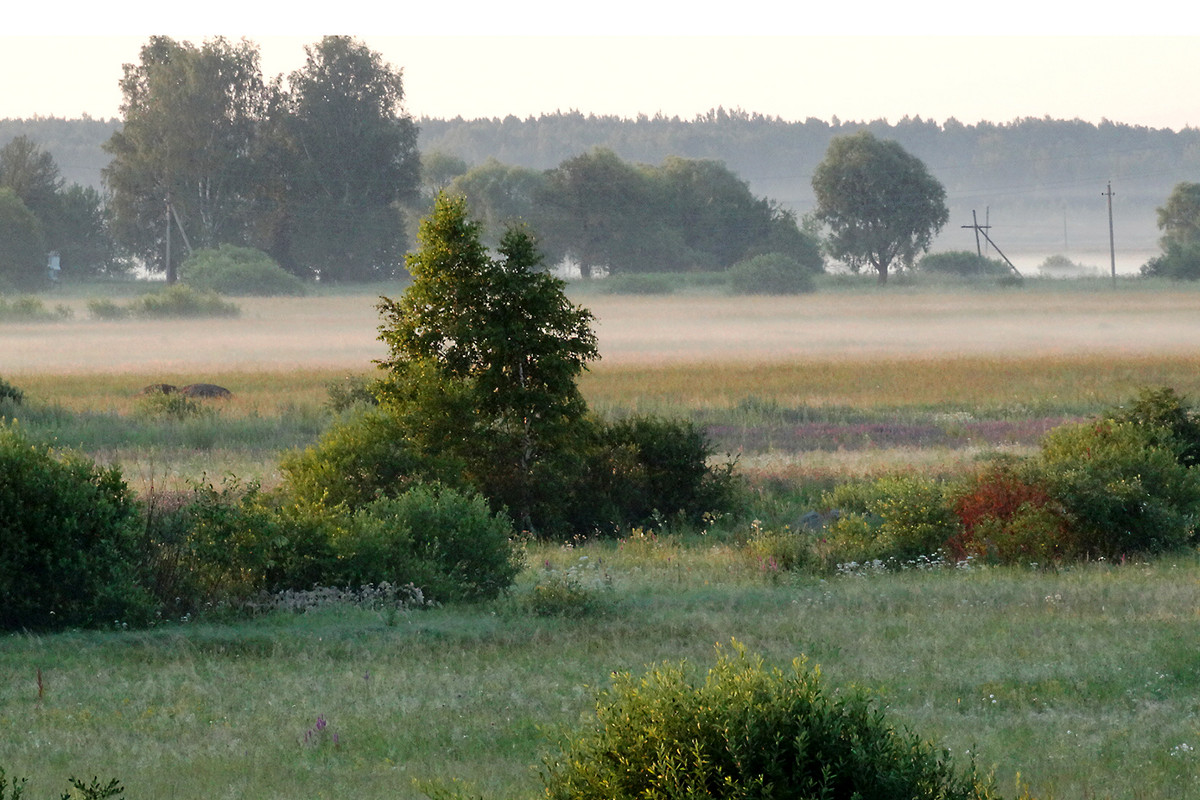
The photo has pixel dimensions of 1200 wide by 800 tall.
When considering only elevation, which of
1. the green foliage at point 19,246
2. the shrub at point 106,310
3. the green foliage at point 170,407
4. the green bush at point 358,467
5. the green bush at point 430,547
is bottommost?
the green foliage at point 170,407

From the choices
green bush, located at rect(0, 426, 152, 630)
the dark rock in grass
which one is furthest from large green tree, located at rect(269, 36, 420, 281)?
green bush, located at rect(0, 426, 152, 630)

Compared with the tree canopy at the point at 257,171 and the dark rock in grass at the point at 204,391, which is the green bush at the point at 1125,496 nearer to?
the dark rock in grass at the point at 204,391

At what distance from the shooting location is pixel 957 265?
432 ft

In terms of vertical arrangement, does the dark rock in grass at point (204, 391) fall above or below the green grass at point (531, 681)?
below

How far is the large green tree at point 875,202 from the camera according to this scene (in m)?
125

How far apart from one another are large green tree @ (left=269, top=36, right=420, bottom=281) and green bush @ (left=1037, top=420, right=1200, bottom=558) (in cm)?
9064

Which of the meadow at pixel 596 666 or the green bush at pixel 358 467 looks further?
the green bush at pixel 358 467

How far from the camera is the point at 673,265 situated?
404ft

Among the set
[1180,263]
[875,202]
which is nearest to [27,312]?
[875,202]

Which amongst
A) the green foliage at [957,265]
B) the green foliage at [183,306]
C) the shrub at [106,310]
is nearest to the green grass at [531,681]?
the green foliage at [183,306]

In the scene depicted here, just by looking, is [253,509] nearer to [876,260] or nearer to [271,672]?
[271,672]

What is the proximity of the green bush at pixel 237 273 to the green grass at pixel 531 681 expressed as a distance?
89713 millimetres

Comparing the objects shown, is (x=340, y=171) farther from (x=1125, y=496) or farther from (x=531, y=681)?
(x=531, y=681)

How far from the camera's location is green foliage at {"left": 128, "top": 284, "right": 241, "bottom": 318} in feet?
317
